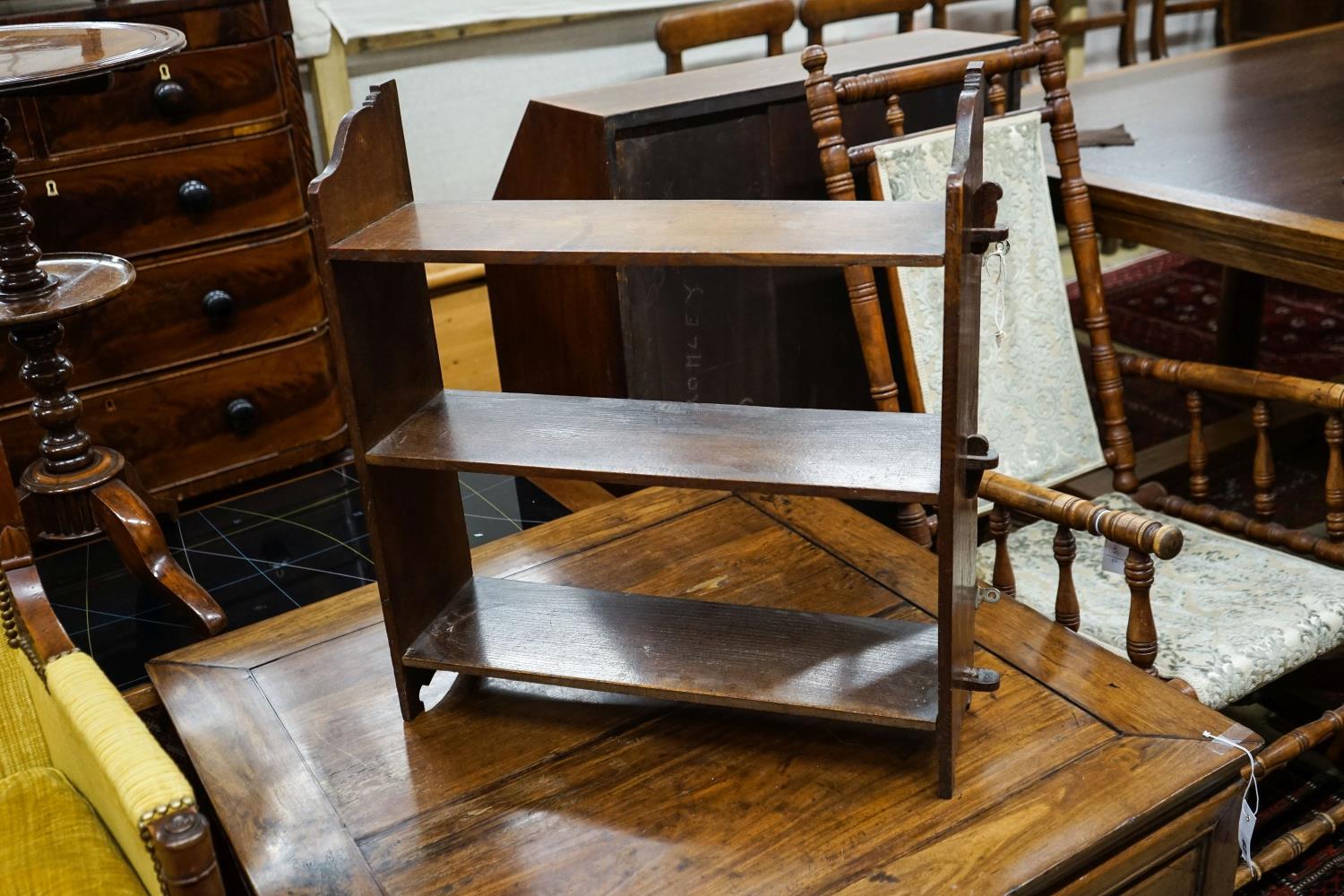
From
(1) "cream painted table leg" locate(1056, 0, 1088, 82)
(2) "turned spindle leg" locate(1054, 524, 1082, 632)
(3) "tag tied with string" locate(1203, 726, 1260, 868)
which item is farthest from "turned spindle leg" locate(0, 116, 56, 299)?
(1) "cream painted table leg" locate(1056, 0, 1088, 82)

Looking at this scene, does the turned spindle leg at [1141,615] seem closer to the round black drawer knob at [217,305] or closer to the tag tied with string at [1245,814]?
the tag tied with string at [1245,814]

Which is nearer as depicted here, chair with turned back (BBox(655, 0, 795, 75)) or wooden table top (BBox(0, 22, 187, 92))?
wooden table top (BBox(0, 22, 187, 92))

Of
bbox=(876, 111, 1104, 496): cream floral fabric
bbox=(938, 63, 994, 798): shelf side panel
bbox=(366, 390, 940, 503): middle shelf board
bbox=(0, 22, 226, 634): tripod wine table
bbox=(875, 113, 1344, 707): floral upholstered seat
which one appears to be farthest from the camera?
bbox=(876, 111, 1104, 496): cream floral fabric

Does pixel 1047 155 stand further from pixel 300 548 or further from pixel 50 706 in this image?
pixel 50 706

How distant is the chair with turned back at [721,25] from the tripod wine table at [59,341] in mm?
1321

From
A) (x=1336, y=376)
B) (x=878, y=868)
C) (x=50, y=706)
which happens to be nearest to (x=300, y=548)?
(x=50, y=706)

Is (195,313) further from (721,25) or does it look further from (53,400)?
(721,25)

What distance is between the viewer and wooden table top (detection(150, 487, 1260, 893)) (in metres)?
1.33

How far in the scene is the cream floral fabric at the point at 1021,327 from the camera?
210cm

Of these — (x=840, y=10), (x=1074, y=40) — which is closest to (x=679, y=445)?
(x=840, y=10)

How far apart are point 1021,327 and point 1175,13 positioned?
2553mm

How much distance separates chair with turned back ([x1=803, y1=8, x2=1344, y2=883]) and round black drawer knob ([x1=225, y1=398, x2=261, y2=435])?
1.34 meters

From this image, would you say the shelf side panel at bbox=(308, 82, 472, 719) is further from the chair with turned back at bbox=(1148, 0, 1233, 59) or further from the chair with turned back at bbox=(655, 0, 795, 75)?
the chair with turned back at bbox=(1148, 0, 1233, 59)

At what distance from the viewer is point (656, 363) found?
7.25ft
